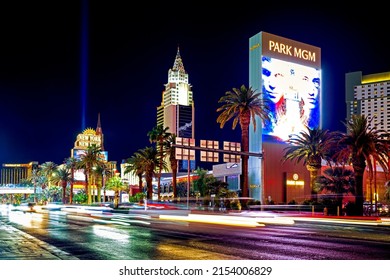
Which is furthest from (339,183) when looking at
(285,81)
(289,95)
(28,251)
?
(28,251)

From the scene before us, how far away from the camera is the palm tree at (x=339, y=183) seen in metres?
45.0

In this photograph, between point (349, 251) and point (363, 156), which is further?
point (363, 156)

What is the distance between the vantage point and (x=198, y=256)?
12281 mm

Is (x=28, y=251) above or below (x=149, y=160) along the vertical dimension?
below

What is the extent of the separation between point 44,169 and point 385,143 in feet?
342

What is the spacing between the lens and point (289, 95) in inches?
2761

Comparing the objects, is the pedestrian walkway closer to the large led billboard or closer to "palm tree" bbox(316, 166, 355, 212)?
"palm tree" bbox(316, 166, 355, 212)

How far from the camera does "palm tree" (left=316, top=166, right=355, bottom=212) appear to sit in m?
45.0

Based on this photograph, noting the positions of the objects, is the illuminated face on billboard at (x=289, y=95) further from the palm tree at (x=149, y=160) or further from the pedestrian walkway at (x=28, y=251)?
the pedestrian walkway at (x=28, y=251)

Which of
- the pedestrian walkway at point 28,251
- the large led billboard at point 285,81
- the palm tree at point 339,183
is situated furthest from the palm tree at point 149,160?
the pedestrian walkway at point 28,251

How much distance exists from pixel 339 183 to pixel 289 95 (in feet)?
89.8

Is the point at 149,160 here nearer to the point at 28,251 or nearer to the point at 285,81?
the point at 285,81
